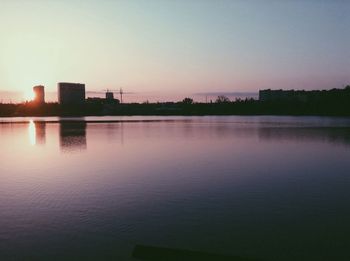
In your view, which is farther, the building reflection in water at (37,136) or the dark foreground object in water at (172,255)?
the building reflection in water at (37,136)

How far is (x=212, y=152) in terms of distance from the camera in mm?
31484

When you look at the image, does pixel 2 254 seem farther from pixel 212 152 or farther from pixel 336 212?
pixel 212 152

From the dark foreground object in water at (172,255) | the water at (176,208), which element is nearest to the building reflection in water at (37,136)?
the water at (176,208)

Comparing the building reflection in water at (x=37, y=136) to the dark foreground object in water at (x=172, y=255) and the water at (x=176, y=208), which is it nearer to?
A: the water at (x=176, y=208)

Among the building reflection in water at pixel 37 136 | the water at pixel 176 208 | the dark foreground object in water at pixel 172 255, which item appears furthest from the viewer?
the building reflection in water at pixel 37 136

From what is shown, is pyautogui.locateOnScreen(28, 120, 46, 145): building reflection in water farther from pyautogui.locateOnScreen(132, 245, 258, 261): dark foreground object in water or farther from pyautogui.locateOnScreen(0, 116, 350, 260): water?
pyautogui.locateOnScreen(132, 245, 258, 261): dark foreground object in water

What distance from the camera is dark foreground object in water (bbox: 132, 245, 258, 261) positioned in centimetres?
872

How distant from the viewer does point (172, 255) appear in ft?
29.3

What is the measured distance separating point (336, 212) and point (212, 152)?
60.4ft

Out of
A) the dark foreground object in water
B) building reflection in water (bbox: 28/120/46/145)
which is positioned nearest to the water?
the dark foreground object in water

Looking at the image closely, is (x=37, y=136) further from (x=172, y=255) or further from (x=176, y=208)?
(x=172, y=255)

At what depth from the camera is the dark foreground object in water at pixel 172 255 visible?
872 centimetres

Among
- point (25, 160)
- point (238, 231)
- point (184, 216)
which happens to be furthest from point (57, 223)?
point (25, 160)

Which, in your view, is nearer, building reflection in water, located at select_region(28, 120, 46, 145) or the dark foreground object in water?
the dark foreground object in water
